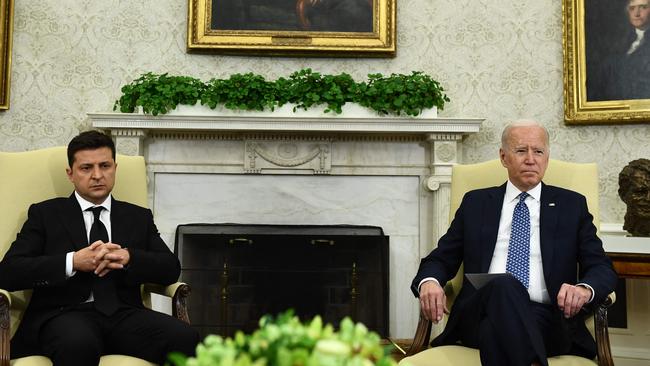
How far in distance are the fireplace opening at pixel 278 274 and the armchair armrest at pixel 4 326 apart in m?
2.19

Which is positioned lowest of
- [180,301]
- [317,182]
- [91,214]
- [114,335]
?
[114,335]

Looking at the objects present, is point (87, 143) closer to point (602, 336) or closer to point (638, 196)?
point (602, 336)

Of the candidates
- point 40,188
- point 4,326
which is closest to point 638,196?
point 40,188

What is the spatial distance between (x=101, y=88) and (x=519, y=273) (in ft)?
11.6

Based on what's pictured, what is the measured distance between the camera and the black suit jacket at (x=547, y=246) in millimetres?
2859

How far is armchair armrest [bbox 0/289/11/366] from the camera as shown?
8.22 ft

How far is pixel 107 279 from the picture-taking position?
2.89 m

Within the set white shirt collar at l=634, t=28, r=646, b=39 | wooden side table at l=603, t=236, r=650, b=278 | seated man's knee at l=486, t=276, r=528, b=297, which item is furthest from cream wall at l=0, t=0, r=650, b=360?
seated man's knee at l=486, t=276, r=528, b=297

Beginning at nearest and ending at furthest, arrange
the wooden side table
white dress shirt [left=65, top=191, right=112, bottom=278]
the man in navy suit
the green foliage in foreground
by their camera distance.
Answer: the green foliage in foreground < white dress shirt [left=65, top=191, right=112, bottom=278] < the wooden side table < the man in navy suit

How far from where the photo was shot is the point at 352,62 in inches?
207

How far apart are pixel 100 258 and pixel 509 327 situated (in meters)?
1.65

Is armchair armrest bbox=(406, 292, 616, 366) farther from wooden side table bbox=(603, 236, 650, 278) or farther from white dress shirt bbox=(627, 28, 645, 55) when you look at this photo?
white dress shirt bbox=(627, 28, 645, 55)

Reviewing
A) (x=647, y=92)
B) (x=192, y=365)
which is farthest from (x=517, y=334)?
(x=647, y=92)

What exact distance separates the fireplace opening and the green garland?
0.91 meters
